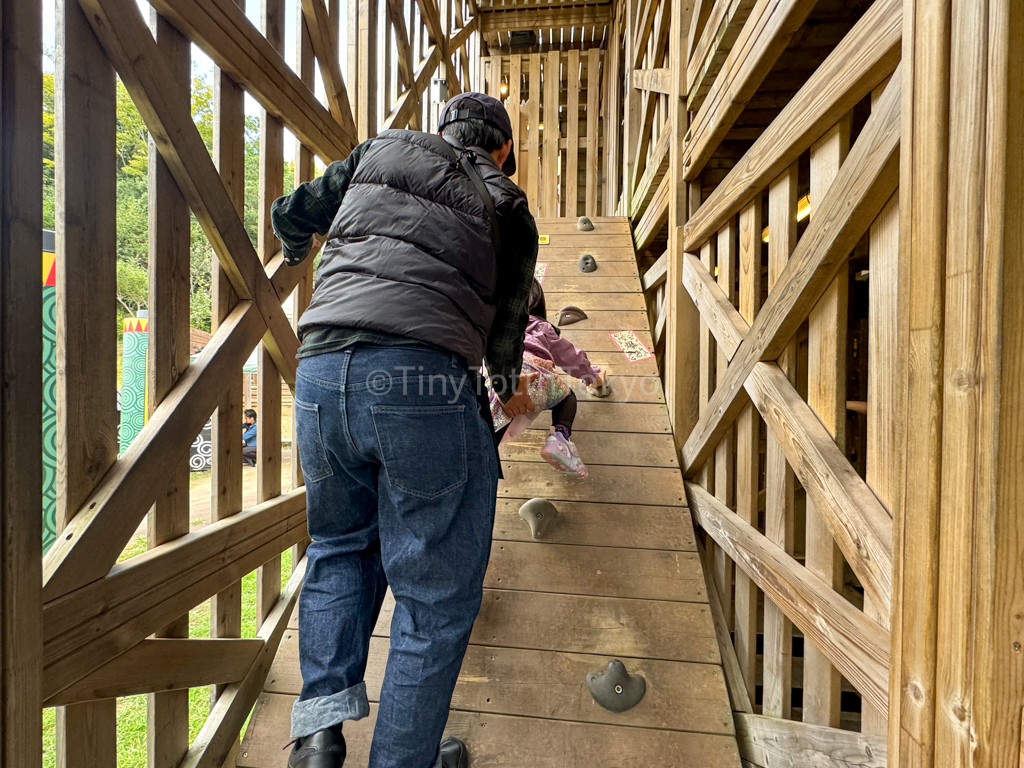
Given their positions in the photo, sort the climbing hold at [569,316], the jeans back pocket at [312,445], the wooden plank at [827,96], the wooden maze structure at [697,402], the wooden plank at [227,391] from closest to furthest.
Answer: the wooden maze structure at [697,402] < the wooden plank at [827,96] < the jeans back pocket at [312,445] < the wooden plank at [227,391] < the climbing hold at [569,316]

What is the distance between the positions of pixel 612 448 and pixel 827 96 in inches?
64.0

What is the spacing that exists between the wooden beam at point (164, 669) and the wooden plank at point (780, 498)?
1.71 m

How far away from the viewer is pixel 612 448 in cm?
247

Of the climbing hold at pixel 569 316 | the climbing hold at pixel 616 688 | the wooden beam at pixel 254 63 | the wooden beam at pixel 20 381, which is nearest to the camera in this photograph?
the wooden beam at pixel 20 381

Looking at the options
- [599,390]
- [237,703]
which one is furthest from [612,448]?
[237,703]

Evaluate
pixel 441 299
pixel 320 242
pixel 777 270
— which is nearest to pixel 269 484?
pixel 320 242

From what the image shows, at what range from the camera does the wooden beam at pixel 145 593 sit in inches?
41.4

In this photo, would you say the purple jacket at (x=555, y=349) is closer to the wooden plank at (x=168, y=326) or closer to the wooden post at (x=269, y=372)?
the wooden post at (x=269, y=372)

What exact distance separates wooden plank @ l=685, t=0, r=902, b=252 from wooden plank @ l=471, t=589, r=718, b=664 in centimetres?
151

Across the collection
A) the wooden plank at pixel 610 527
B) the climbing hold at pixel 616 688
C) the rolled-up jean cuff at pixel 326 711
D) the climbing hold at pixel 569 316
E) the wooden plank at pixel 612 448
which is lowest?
the climbing hold at pixel 616 688

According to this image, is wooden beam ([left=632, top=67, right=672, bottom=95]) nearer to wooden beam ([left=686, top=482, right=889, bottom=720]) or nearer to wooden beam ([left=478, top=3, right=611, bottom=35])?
wooden beam ([left=686, top=482, right=889, bottom=720])

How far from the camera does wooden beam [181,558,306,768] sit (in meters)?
1.57

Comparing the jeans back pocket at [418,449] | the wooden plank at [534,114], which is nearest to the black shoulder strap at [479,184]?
the jeans back pocket at [418,449]

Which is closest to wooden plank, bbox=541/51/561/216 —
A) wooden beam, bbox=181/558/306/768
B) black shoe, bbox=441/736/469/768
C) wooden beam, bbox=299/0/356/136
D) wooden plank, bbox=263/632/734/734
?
wooden beam, bbox=299/0/356/136
